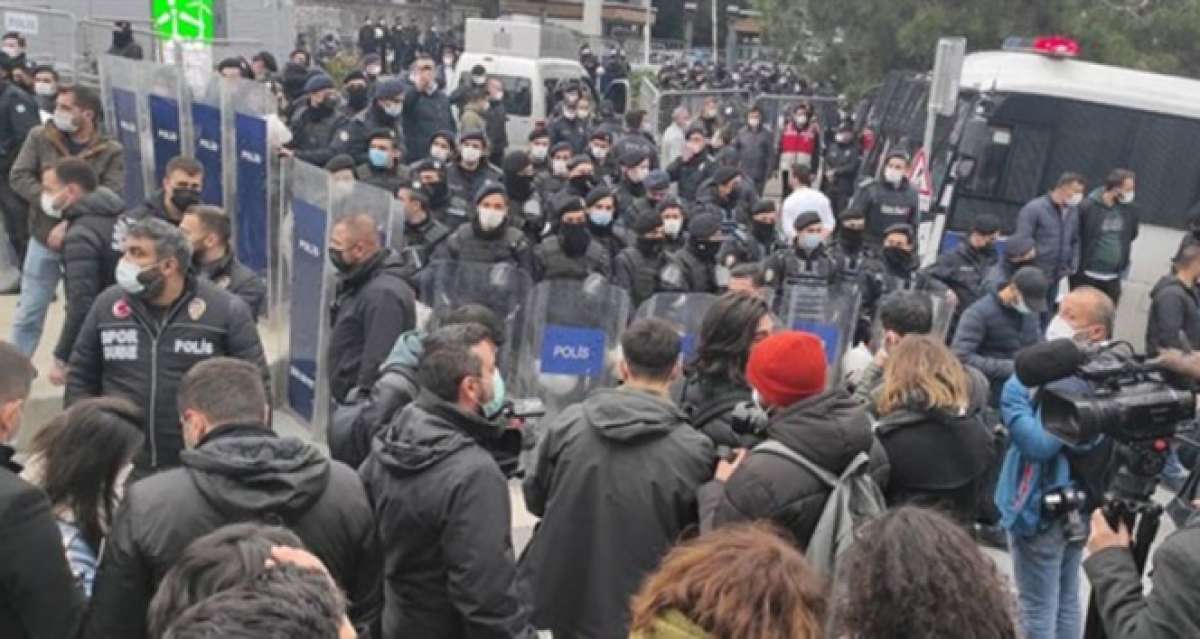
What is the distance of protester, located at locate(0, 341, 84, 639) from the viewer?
2943mm

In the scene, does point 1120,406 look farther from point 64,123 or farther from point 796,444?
point 64,123

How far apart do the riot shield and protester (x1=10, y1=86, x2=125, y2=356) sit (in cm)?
272

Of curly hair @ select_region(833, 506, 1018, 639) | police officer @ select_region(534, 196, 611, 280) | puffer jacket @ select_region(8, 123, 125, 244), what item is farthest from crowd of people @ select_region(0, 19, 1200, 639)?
puffer jacket @ select_region(8, 123, 125, 244)

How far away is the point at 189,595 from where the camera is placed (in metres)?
2.42

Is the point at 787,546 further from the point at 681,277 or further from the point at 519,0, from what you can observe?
the point at 519,0

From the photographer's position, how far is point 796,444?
347cm

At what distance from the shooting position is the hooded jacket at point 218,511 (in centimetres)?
306

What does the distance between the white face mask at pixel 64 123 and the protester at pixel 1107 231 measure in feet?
25.5

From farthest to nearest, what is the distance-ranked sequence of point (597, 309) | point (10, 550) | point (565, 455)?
1. point (597, 309)
2. point (565, 455)
3. point (10, 550)

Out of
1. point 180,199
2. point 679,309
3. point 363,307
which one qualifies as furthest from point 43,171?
point 679,309

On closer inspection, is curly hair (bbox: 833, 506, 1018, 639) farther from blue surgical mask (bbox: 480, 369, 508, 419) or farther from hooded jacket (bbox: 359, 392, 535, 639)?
blue surgical mask (bbox: 480, 369, 508, 419)

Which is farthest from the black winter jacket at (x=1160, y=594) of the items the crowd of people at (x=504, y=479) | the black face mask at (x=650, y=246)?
the black face mask at (x=650, y=246)

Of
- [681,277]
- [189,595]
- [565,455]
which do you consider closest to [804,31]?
[681,277]

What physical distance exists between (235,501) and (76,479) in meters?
0.56
